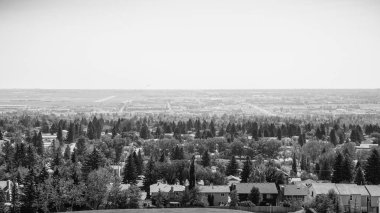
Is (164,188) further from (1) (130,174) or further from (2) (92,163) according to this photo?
(2) (92,163)

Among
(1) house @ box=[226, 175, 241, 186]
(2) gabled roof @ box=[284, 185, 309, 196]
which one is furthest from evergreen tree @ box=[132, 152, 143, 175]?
(2) gabled roof @ box=[284, 185, 309, 196]

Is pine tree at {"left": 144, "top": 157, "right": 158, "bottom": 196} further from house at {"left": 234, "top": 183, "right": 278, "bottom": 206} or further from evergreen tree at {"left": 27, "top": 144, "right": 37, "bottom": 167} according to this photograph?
evergreen tree at {"left": 27, "top": 144, "right": 37, "bottom": 167}

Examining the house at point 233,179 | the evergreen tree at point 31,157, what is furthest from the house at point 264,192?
the evergreen tree at point 31,157

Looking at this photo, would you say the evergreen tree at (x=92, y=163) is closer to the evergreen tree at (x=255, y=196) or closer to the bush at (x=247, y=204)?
the bush at (x=247, y=204)

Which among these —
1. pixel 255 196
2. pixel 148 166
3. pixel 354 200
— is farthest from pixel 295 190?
pixel 148 166

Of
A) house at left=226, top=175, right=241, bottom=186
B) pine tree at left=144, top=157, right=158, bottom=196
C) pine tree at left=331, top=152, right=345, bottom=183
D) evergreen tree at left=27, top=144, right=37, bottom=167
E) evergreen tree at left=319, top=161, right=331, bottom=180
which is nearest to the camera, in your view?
pine tree at left=144, top=157, right=158, bottom=196
